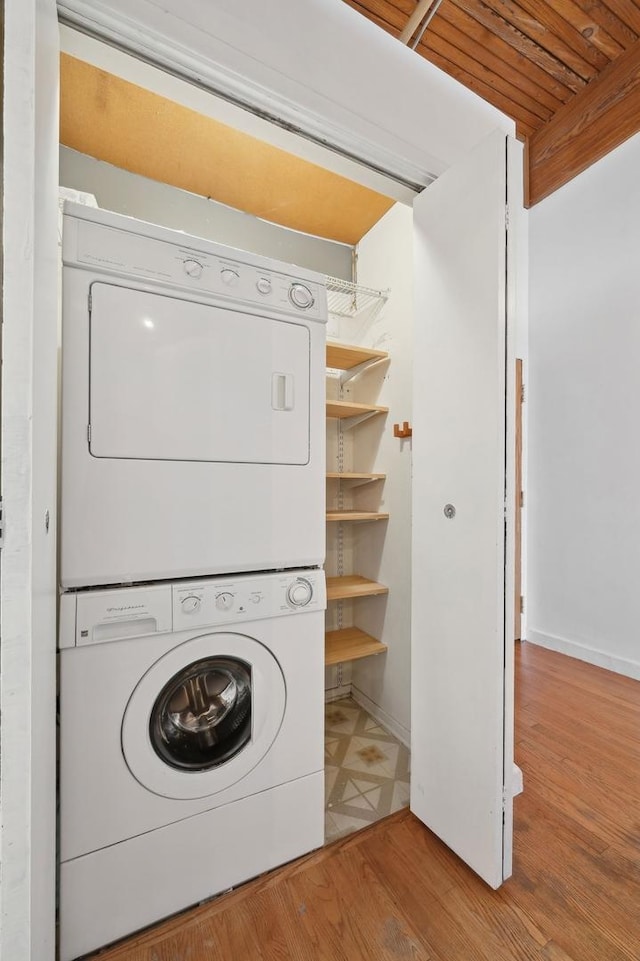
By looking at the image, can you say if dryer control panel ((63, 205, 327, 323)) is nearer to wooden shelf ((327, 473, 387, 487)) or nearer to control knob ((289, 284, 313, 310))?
control knob ((289, 284, 313, 310))

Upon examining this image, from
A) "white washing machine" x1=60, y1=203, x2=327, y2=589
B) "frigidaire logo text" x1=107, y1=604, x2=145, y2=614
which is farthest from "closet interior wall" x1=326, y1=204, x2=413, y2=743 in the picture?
"frigidaire logo text" x1=107, y1=604, x2=145, y2=614

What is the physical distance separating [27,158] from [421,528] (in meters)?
1.31

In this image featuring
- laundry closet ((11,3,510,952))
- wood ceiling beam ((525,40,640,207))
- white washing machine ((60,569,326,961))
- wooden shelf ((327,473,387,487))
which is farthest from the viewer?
wood ceiling beam ((525,40,640,207))

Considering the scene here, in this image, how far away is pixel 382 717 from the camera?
6.66ft

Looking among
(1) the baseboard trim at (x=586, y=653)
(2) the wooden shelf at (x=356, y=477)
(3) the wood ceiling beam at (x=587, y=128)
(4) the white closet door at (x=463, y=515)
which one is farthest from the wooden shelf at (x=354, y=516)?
(3) the wood ceiling beam at (x=587, y=128)

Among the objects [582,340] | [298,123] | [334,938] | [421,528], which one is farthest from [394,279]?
[334,938]

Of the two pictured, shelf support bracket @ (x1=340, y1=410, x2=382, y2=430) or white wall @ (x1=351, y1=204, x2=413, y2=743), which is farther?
shelf support bracket @ (x1=340, y1=410, x2=382, y2=430)

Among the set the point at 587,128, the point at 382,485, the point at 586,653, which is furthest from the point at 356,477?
the point at 587,128

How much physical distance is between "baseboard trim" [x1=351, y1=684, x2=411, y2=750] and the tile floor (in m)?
0.02

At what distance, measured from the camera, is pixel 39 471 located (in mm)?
752

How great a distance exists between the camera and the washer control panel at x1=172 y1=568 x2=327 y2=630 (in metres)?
1.11

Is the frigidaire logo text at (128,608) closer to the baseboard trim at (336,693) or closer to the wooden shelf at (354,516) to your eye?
the wooden shelf at (354,516)

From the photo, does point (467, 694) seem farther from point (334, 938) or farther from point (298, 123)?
point (298, 123)

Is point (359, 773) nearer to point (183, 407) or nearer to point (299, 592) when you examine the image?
point (299, 592)
